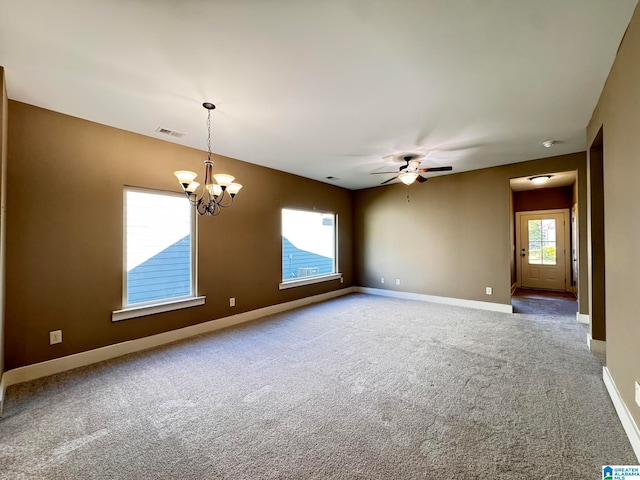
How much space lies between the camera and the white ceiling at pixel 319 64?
1693mm

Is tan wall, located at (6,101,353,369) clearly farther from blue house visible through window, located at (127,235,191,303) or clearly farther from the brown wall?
the brown wall

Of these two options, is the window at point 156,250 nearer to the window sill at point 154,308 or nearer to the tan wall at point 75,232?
the window sill at point 154,308

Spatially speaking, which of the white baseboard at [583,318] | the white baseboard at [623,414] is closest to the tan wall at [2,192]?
the white baseboard at [623,414]

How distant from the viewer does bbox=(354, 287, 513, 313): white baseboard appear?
201 inches

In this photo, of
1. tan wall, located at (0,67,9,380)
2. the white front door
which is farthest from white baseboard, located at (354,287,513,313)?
tan wall, located at (0,67,9,380)

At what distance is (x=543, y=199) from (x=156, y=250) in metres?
8.77

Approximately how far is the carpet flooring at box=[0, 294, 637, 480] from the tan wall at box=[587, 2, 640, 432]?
0.47 meters

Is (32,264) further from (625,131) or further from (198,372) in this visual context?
(625,131)

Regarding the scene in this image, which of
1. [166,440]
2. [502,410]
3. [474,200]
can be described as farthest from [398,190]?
[166,440]

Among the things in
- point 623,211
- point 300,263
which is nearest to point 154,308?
point 300,263

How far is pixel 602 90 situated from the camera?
8.29 ft

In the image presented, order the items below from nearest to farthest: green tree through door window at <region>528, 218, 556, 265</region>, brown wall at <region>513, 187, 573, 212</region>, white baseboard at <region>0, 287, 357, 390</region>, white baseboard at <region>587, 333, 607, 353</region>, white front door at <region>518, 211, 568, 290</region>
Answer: white baseboard at <region>0, 287, 357, 390</region> → white baseboard at <region>587, 333, 607, 353</region> → brown wall at <region>513, 187, 573, 212</region> → white front door at <region>518, 211, 568, 290</region> → green tree through door window at <region>528, 218, 556, 265</region>

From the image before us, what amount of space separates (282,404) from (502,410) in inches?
67.6

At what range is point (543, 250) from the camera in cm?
721
